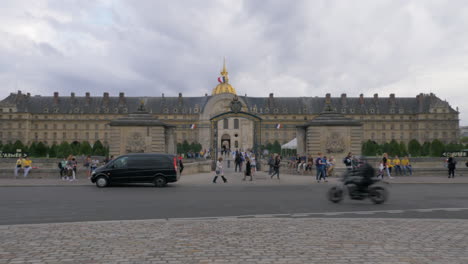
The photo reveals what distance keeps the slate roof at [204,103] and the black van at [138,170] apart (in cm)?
8069

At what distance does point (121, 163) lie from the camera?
59.1 feet

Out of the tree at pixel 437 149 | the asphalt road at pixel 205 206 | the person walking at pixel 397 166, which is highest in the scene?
the tree at pixel 437 149

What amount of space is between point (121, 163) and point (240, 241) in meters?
12.7

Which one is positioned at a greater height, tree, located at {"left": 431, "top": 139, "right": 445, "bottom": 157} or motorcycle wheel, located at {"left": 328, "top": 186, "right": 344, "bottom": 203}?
tree, located at {"left": 431, "top": 139, "right": 445, "bottom": 157}

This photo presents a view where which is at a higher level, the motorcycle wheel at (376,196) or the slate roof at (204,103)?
the slate roof at (204,103)

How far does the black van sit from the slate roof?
80688 millimetres

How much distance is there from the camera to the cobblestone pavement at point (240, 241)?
556 cm

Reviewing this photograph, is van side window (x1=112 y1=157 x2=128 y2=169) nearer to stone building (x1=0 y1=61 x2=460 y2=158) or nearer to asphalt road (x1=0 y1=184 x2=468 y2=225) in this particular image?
asphalt road (x1=0 y1=184 x2=468 y2=225)

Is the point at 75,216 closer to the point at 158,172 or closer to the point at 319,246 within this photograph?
the point at 319,246

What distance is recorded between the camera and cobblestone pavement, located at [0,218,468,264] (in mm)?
5559

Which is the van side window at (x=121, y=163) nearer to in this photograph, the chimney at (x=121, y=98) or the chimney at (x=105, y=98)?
the chimney at (x=121, y=98)

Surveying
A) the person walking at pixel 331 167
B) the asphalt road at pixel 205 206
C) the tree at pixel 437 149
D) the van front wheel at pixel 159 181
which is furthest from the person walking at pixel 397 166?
the tree at pixel 437 149

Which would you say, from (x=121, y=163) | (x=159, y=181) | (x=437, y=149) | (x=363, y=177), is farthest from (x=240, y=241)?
(x=437, y=149)

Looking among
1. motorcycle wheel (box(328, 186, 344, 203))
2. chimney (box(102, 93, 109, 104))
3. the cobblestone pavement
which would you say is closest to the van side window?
the cobblestone pavement
